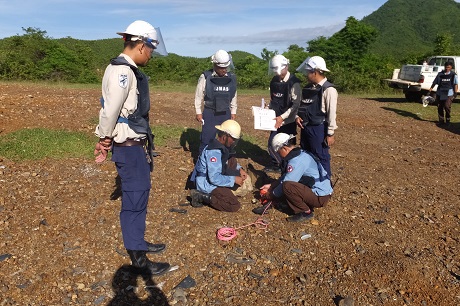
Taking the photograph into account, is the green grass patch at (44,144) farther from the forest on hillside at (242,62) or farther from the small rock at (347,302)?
the forest on hillside at (242,62)

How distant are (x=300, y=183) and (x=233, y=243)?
3.47 feet

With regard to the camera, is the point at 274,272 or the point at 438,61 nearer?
the point at 274,272

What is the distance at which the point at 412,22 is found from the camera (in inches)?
2512

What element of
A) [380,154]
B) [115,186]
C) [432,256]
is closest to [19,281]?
[115,186]

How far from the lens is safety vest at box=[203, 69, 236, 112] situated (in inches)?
238

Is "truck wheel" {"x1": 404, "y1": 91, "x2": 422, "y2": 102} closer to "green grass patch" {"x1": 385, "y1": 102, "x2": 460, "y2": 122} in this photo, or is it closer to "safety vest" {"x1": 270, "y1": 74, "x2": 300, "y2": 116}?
"green grass patch" {"x1": 385, "y1": 102, "x2": 460, "y2": 122}

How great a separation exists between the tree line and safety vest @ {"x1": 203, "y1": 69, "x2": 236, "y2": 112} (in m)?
16.6

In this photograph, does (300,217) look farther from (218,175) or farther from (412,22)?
(412,22)

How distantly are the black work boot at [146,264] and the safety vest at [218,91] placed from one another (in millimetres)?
2811

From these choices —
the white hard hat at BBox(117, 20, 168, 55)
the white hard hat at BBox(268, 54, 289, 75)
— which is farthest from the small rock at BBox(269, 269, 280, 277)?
the white hard hat at BBox(268, 54, 289, 75)

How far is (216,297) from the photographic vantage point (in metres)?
3.44

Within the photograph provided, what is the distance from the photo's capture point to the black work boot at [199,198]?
507 cm

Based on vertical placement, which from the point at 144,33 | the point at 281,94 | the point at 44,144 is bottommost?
the point at 44,144

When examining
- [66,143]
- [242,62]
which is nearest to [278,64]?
[66,143]
